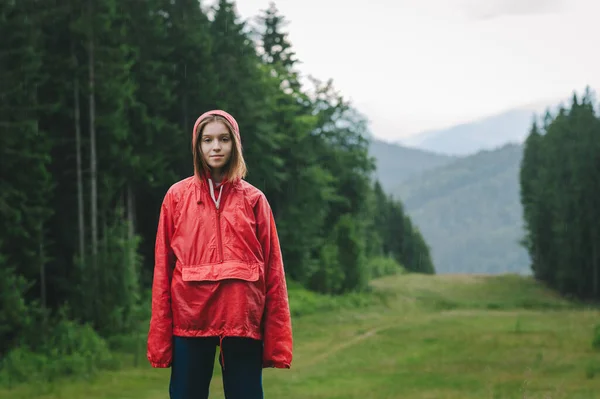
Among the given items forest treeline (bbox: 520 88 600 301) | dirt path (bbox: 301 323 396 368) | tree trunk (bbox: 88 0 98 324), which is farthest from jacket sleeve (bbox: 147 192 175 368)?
forest treeline (bbox: 520 88 600 301)

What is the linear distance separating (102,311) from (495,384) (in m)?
13.0

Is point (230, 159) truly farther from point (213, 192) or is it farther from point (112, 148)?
point (112, 148)

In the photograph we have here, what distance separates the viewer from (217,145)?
4320 mm

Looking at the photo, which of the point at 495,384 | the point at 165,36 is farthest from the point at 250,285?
the point at 165,36

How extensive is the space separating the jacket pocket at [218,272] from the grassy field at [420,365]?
598 cm

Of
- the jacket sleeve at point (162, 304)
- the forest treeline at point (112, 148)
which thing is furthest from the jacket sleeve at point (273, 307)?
the forest treeline at point (112, 148)

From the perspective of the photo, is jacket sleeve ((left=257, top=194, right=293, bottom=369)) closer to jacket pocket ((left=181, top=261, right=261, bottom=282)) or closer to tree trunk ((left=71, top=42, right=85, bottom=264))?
jacket pocket ((left=181, top=261, right=261, bottom=282))

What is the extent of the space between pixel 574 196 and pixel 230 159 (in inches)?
2204

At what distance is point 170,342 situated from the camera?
426 centimetres

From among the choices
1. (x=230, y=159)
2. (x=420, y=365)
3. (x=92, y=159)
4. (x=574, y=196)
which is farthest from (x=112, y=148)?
(x=574, y=196)

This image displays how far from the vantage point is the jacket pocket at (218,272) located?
4.17m

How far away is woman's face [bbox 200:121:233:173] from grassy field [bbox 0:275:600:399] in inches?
242

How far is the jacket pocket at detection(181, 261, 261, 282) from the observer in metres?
4.17

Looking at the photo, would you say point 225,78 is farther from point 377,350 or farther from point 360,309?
point 377,350
